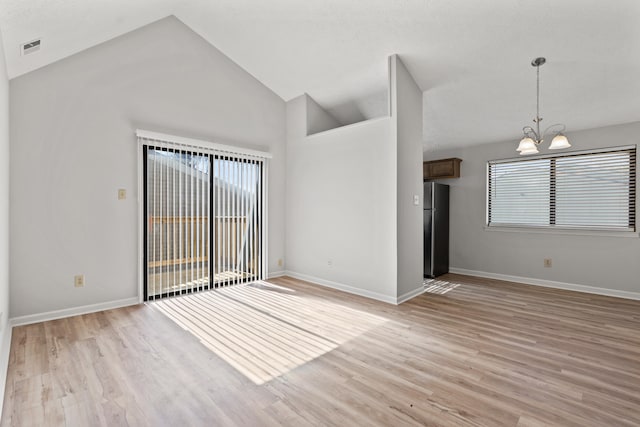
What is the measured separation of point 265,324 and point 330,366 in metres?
1.04

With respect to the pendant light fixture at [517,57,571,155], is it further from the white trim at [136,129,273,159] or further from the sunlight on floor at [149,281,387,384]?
the white trim at [136,129,273,159]

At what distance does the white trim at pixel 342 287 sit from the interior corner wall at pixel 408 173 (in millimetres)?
191

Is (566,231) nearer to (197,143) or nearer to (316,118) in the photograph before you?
(316,118)

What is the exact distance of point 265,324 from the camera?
3.10 m

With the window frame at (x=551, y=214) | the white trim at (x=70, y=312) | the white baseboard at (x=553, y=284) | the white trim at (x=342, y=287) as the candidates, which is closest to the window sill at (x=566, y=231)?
the window frame at (x=551, y=214)

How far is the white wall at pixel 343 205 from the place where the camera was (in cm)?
389

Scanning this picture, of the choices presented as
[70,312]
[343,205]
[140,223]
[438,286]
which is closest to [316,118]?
[343,205]

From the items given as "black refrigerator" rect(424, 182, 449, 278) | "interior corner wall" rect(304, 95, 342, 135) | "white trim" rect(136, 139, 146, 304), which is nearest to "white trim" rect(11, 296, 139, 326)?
"white trim" rect(136, 139, 146, 304)

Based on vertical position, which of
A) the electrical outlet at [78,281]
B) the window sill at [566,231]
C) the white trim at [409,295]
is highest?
the window sill at [566,231]

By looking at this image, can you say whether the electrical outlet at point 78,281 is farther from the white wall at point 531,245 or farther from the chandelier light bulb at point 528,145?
the white wall at point 531,245

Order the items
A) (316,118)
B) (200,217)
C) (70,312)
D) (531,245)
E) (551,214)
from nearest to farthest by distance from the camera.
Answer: (70,312) → (200,217) → (551,214) → (531,245) → (316,118)

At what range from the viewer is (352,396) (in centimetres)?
189

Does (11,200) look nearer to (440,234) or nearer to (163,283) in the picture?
(163,283)

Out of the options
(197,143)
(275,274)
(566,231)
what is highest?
(197,143)
